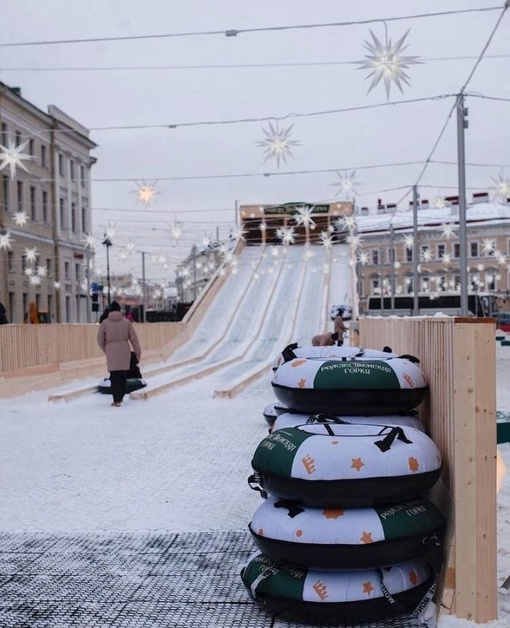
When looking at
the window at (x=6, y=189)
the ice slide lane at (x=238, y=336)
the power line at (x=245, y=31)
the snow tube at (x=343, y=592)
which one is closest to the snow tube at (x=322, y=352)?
the snow tube at (x=343, y=592)

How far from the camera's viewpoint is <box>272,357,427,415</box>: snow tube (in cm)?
457

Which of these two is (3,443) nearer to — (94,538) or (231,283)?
(94,538)

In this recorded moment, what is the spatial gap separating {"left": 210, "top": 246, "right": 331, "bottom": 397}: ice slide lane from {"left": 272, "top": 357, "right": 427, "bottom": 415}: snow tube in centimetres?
1122

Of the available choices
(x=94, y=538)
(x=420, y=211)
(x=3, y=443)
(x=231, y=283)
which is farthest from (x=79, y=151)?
(x=94, y=538)

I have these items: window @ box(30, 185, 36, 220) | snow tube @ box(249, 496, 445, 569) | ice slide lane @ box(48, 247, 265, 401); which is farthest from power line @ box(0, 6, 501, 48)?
window @ box(30, 185, 36, 220)

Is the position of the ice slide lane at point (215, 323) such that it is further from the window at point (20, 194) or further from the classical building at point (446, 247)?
the classical building at point (446, 247)

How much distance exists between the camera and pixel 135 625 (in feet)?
12.0

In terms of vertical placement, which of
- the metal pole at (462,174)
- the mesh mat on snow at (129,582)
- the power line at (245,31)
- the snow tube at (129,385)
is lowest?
the mesh mat on snow at (129,582)

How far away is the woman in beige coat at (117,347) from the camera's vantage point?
12258mm

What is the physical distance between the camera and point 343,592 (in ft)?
12.0

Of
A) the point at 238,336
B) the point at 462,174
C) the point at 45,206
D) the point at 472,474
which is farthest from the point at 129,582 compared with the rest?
the point at 45,206

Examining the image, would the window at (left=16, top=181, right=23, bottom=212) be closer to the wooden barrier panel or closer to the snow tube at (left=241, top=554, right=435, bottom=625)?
the snow tube at (left=241, top=554, right=435, bottom=625)

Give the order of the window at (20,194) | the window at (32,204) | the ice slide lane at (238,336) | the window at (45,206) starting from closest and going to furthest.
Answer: the ice slide lane at (238,336)
the window at (20,194)
the window at (32,204)
the window at (45,206)

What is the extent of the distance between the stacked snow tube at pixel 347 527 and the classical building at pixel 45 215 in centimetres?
3551
